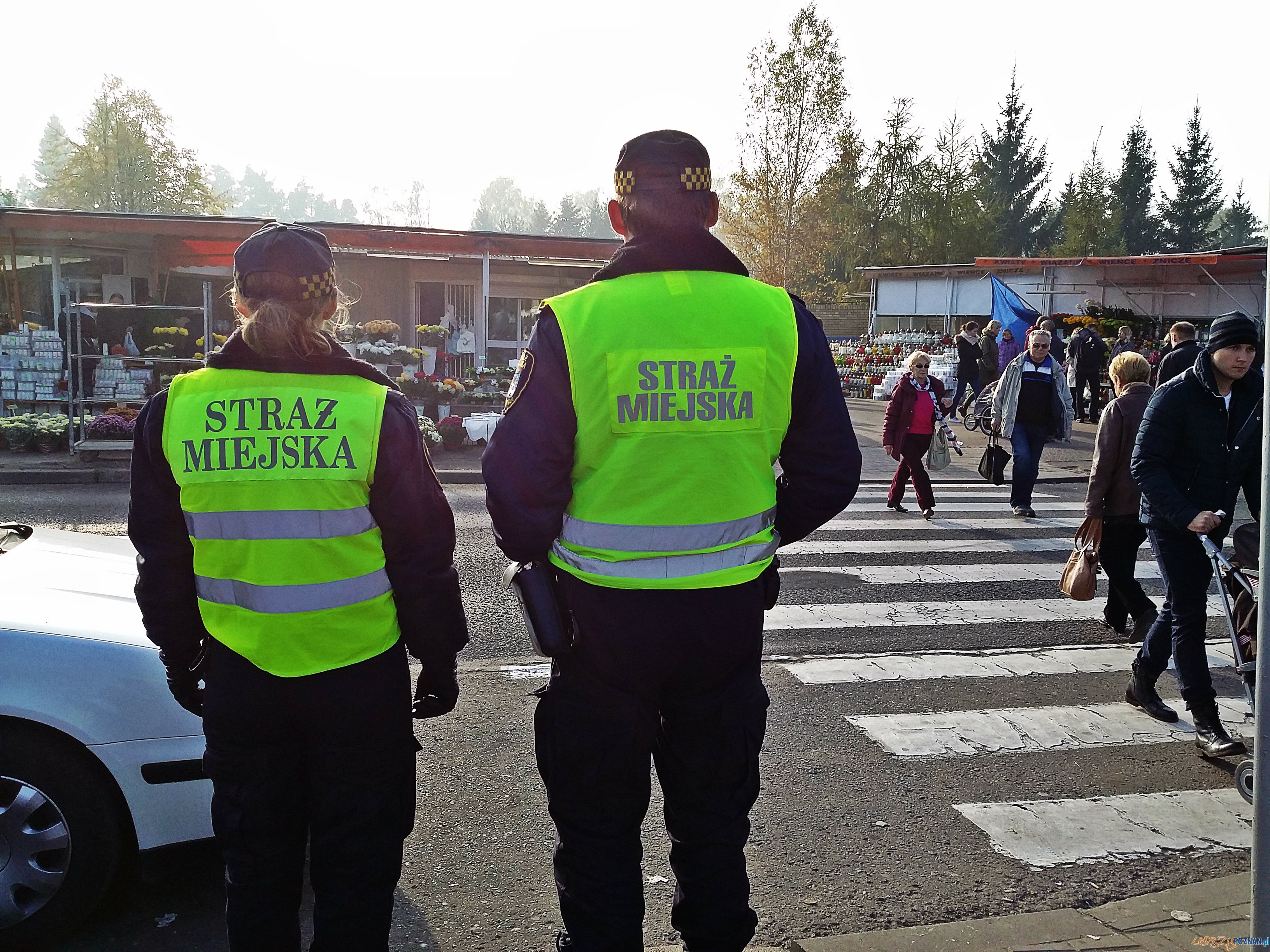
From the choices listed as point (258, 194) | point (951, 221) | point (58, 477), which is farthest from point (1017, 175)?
point (258, 194)

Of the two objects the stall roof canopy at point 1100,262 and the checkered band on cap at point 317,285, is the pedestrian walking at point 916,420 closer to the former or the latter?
the checkered band on cap at point 317,285

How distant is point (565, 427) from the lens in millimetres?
2516

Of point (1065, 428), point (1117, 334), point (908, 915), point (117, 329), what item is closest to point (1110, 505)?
point (908, 915)

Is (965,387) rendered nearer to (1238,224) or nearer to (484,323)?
(484,323)

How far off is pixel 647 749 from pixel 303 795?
2.71 ft

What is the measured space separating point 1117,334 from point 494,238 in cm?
1347

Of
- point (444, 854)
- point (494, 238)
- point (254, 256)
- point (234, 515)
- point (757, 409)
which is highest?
point (494, 238)

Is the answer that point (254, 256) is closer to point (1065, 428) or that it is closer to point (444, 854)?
point (444, 854)

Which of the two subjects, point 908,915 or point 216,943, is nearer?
point 216,943

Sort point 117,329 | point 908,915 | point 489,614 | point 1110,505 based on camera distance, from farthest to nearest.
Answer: point 117,329 < point 489,614 < point 1110,505 < point 908,915

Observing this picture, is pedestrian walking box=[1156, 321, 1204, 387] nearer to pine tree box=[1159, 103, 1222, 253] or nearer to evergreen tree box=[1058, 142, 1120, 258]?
evergreen tree box=[1058, 142, 1120, 258]

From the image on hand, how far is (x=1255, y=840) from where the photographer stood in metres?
2.42

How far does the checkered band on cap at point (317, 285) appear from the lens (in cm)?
250

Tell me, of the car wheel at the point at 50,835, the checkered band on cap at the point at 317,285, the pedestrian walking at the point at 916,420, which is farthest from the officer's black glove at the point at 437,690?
the pedestrian walking at the point at 916,420
